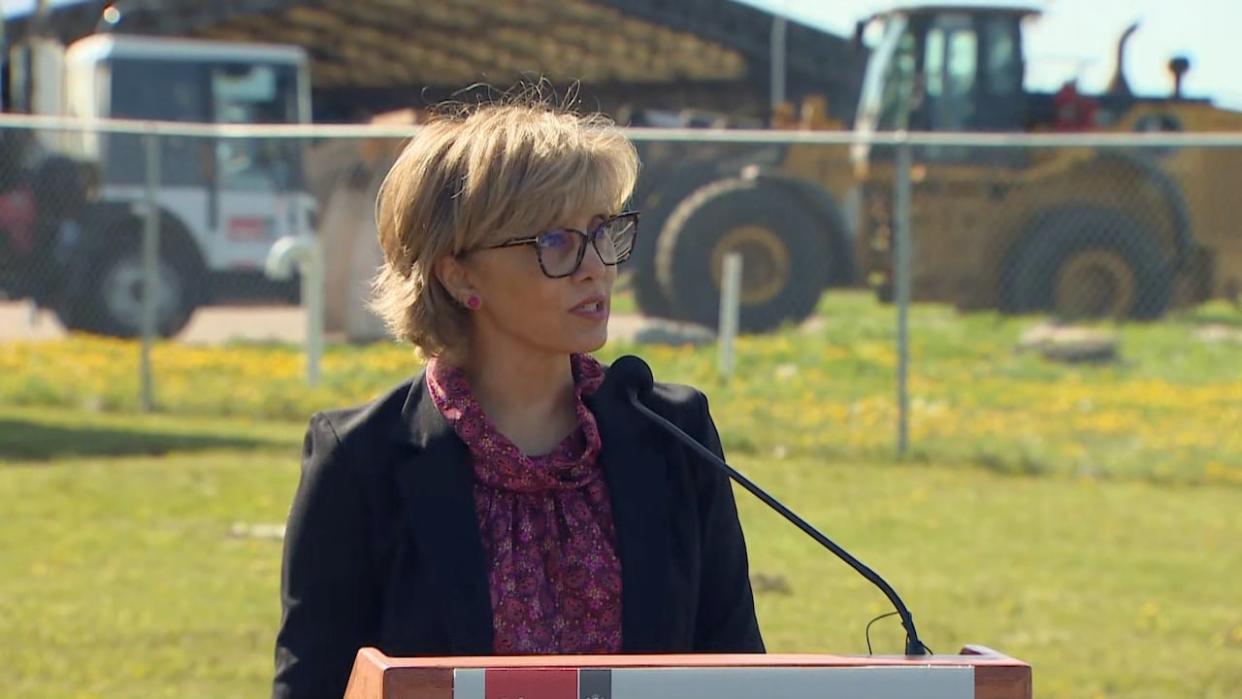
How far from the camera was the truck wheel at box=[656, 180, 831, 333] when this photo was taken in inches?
590

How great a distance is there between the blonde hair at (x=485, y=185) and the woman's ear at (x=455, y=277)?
0.03ft

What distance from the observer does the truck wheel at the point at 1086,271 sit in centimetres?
1669

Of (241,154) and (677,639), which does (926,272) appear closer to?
(241,154)

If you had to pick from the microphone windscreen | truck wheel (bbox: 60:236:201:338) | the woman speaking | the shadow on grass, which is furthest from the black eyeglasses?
truck wheel (bbox: 60:236:201:338)

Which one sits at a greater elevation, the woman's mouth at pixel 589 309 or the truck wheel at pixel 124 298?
the woman's mouth at pixel 589 309

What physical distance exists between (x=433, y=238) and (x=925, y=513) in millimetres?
7299

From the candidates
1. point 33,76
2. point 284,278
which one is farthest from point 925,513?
point 33,76

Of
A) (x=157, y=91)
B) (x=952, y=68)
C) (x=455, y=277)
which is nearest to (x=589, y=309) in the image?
(x=455, y=277)

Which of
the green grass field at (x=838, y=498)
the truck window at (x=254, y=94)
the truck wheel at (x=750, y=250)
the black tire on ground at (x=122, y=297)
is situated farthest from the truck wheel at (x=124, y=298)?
the truck window at (x=254, y=94)

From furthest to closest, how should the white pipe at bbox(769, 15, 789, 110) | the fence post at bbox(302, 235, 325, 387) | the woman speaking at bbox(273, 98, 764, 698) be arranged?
1. the white pipe at bbox(769, 15, 789, 110)
2. the fence post at bbox(302, 235, 325, 387)
3. the woman speaking at bbox(273, 98, 764, 698)

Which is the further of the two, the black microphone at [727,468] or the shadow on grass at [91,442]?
the shadow on grass at [91,442]

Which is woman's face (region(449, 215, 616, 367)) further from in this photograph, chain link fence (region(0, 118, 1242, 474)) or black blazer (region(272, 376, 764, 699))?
chain link fence (region(0, 118, 1242, 474))

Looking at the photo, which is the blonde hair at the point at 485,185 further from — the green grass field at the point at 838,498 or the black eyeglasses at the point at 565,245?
the green grass field at the point at 838,498

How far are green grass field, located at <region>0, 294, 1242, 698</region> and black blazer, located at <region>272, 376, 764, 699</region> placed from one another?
362 centimetres
